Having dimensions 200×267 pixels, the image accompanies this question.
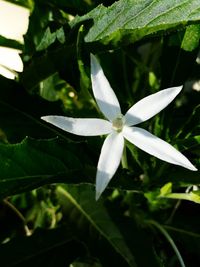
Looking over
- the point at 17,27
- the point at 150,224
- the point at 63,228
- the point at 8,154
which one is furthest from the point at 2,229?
the point at 17,27

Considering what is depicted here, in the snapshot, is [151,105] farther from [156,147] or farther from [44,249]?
[44,249]

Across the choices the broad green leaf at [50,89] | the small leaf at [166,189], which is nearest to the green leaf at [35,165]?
the small leaf at [166,189]

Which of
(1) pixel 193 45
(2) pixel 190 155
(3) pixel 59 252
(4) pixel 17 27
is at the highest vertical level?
(4) pixel 17 27

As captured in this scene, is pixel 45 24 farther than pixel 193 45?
Yes

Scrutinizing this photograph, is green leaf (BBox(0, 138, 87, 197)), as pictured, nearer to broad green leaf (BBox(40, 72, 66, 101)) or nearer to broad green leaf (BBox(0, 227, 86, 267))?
broad green leaf (BBox(0, 227, 86, 267))

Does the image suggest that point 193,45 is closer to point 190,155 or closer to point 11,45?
point 190,155

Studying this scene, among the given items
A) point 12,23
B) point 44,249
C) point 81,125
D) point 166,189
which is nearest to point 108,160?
point 81,125

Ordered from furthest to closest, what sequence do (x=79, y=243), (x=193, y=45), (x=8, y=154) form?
(x=79, y=243) → (x=193, y=45) → (x=8, y=154)
